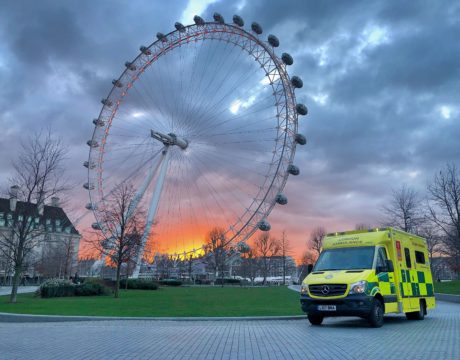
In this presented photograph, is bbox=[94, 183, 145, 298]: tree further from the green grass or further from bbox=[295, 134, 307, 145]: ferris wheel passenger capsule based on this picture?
the green grass

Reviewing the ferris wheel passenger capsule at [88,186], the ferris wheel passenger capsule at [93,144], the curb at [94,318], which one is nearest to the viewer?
the curb at [94,318]

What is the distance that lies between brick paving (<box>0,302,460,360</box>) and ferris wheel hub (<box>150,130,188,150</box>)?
27.3 m

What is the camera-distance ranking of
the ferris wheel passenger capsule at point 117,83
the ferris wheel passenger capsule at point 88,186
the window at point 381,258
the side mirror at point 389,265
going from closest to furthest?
the window at point 381,258
the side mirror at point 389,265
the ferris wheel passenger capsule at point 117,83
the ferris wheel passenger capsule at point 88,186

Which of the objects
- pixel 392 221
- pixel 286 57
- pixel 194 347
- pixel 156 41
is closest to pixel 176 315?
pixel 194 347

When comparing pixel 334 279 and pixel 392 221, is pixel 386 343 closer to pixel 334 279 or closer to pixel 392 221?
pixel 334 279

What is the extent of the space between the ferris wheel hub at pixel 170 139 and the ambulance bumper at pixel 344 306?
28.9 m

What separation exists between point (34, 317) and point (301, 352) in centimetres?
1171

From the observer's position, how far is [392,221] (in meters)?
48.9

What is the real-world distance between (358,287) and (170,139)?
3062 centimetres

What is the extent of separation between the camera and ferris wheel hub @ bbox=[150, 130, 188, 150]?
41253mm

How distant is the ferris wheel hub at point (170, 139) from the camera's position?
4125 centimetres

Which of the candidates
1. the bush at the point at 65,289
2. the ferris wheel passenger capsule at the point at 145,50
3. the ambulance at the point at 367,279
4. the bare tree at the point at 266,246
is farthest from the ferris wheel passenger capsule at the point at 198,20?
the bare tree at the point at 266,246

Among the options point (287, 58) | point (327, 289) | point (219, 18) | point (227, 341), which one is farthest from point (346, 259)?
point (219, 18)

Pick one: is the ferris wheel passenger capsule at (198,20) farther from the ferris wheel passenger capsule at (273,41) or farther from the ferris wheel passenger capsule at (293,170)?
the ferris wheel passenger capsule at (293,170)
